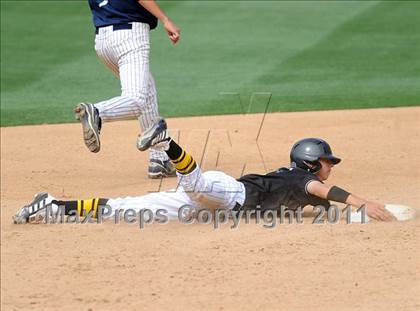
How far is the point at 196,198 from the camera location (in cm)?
668

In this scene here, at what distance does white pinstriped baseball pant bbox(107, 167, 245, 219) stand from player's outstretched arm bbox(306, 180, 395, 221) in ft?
1.80

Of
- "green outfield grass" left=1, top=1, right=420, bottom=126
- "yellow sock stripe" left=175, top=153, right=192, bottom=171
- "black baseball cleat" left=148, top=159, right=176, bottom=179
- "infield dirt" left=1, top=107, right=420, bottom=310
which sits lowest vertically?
"infield dirt" left=1, top=107, right=420, bottom=310

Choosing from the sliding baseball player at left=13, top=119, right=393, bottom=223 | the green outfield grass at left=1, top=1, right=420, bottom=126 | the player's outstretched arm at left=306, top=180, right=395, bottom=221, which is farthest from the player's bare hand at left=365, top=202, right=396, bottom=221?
the green outfield grass at left=1, top=1, right=420, bottom=126

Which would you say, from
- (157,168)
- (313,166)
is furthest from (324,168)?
(157,168)

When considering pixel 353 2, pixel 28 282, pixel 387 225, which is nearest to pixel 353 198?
pixel 387 225

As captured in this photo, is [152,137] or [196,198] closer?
[152,137]

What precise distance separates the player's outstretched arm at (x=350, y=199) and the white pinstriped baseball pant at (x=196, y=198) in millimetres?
549

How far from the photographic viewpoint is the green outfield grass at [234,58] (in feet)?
37.6

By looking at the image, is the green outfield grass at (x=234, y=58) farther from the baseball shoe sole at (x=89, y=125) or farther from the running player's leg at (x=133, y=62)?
the baseball shoe sole at (x=89, y=125)

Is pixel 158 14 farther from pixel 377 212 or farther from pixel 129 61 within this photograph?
pixel 377 212

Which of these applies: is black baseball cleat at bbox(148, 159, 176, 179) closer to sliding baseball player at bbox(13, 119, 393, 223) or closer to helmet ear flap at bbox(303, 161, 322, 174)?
sliding baseball player at bbox(13, 119, 393, 223)

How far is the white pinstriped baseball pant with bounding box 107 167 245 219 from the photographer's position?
665 centimetres

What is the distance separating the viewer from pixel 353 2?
1580 cm

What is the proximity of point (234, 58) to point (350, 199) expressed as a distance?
7060 mm
